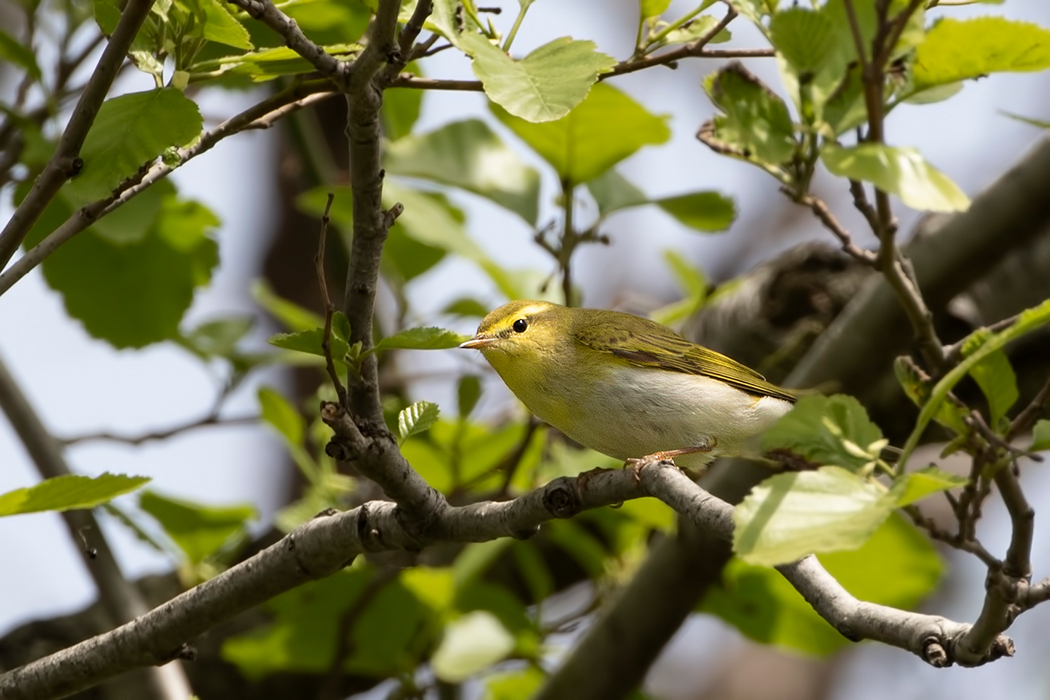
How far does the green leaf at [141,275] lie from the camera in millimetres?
3234

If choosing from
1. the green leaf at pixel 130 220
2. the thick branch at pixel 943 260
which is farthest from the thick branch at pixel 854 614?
the thick branch at pixel 943 260

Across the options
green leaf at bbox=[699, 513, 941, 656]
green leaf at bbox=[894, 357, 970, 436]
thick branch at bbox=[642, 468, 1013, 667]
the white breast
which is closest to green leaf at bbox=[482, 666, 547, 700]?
green leaf at bbox=[699, 513, 941, 656]

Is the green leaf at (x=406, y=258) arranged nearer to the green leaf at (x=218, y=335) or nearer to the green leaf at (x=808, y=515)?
A: the green leaf at (x=218, y=335)

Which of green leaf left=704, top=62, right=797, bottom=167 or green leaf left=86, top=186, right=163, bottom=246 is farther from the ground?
green leaf left=86, top=186, right=163, bottom=246

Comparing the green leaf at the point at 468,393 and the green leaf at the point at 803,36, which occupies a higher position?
the green leaf at the point at 803,36

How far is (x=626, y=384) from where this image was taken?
317 cm

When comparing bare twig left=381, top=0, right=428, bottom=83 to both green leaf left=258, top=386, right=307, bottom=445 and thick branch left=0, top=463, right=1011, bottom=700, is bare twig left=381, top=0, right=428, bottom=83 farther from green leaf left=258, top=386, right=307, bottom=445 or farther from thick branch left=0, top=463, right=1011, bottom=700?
green leaf left=258, top=386, right=307, bottom=445

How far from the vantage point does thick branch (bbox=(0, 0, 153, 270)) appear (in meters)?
1.61

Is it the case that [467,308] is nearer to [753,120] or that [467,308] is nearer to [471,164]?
[471,164]

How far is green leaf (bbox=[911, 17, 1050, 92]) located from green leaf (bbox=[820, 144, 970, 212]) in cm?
30

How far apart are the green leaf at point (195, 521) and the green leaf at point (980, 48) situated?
2527 millimetres

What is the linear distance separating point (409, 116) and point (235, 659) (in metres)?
1.90

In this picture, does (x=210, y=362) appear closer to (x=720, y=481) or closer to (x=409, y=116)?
(x=409, y=116)

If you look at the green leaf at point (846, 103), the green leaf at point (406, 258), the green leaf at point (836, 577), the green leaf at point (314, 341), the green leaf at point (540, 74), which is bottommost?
the green leaf at point (836, 577)
